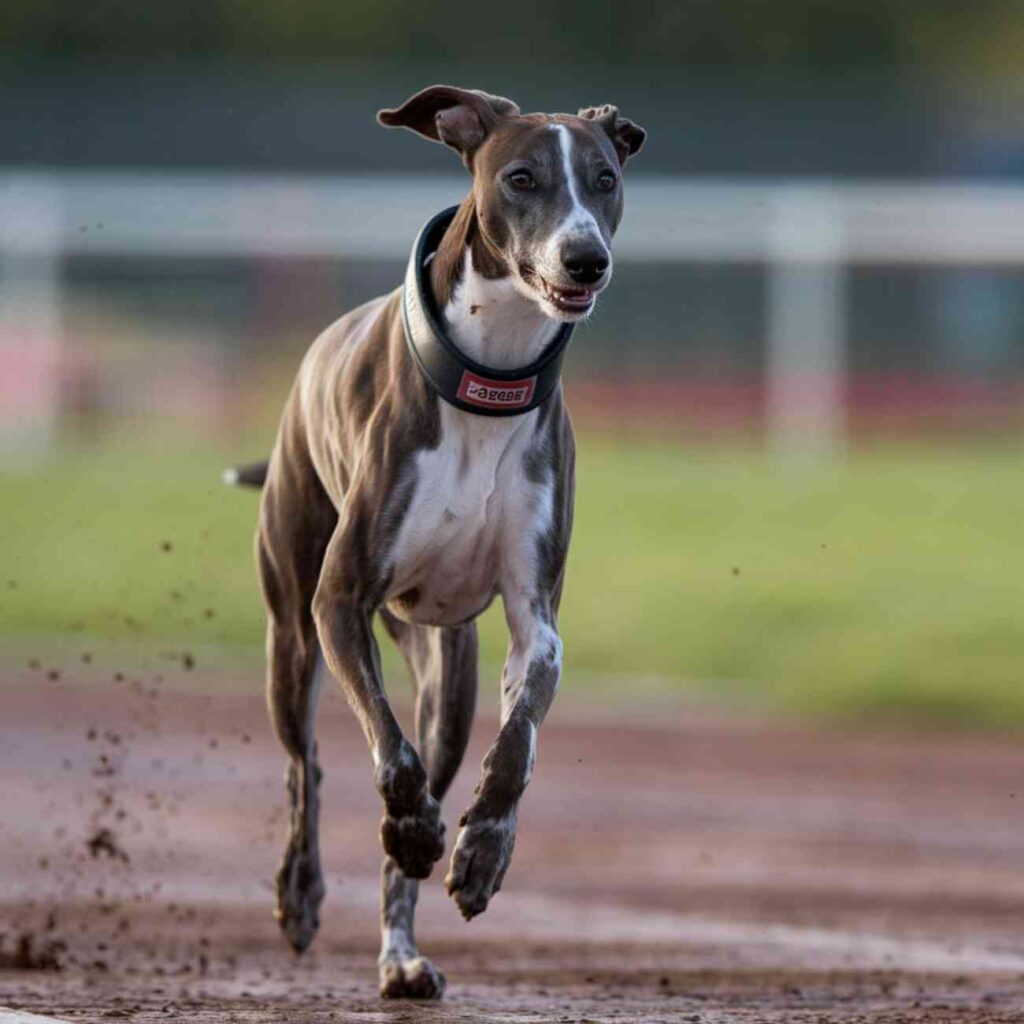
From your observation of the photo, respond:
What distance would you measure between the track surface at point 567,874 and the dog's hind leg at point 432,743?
15 centimetres

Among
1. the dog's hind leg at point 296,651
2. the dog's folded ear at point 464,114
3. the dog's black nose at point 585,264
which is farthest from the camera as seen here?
the dog's hind leg at point 296,651

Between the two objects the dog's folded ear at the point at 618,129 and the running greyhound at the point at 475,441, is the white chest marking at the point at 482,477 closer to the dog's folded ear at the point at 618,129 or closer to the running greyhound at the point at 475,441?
the running greyhound at the point at 475,441

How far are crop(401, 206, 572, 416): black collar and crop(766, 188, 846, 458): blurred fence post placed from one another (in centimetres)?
1827

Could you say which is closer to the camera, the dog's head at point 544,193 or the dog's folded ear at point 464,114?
the dog's head at point 544,193

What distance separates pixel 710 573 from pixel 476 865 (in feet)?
38.4

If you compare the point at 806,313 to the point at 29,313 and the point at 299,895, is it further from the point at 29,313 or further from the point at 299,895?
the point at 299,895

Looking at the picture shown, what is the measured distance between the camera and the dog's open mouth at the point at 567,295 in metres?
4.63

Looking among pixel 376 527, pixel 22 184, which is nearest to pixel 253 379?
pixel 22 184

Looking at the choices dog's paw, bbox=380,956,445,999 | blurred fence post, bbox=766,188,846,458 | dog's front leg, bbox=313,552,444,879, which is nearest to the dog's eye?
dog's front leg, bbox=313,552,444,879

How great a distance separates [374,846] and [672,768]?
2090 mm

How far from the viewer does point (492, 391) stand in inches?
192

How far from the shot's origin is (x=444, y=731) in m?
5.77

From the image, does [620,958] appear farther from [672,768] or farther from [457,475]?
[672,768]

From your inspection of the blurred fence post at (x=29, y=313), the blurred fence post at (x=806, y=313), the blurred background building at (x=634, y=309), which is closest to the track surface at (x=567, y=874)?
the blurred background building at (x=634, y=309)
